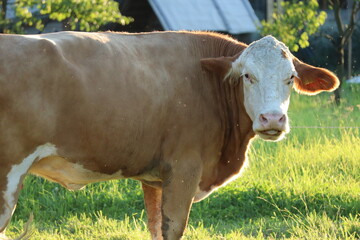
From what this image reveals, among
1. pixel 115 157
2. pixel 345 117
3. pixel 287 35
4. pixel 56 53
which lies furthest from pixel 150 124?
pixel 287 35

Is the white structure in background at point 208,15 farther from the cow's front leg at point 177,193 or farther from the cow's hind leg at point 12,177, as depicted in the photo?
the cow's hind leg at point 12,177

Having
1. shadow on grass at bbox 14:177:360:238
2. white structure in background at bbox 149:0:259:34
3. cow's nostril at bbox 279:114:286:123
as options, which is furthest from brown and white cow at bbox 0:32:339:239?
white structure in background at bbox 149:0:259:34

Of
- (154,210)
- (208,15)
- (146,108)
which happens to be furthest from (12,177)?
(208,15)

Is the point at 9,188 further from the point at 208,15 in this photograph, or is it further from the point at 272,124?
the point at 208,15

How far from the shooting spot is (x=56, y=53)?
5.52 m

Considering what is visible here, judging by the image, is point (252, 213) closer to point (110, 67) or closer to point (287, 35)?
point (110, 67)

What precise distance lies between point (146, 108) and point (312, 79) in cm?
144

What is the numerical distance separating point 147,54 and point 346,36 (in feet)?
36.2

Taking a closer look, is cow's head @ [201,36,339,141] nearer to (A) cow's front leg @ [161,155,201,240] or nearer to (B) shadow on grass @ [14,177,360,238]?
(A) cow's front leg @ [161,155,201,240]

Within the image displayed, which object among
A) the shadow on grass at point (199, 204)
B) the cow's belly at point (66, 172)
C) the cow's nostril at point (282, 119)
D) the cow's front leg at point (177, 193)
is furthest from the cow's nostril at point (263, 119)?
the shadow on grass at point (199, 204)

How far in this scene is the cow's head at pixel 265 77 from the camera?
578 cm

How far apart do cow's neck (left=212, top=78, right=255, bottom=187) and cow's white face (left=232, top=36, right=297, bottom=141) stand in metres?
0.22

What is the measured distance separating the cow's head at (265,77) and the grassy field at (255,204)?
1592 mm

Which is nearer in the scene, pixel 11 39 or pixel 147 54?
pixel 11 39
